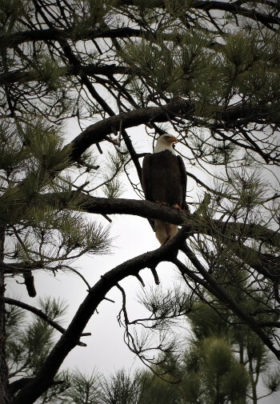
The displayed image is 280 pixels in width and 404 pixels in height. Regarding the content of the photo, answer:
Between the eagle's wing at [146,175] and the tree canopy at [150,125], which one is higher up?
the eagle's wing at [146,175]

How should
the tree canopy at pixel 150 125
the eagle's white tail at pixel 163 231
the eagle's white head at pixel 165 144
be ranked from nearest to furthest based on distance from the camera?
the tree canopy at pixel 150 125 → the eagle's white tail at pixel 163 231 → the eagle's white head at pixel 165 144

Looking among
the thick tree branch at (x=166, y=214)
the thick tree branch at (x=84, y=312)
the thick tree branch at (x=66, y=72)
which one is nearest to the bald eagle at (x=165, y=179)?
the thick tree branch at (x=66, y=72)

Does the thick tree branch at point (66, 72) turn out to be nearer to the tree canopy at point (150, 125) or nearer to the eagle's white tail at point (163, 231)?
the tree canopy at point (150, 125)

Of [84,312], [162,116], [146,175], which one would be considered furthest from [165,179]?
[84,312]

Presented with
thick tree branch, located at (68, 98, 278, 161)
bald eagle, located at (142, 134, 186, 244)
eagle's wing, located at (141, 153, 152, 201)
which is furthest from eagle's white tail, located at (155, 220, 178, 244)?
thick tree branch, located at (68, 98, 278, 161)

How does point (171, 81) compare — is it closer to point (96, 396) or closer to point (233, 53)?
point (233, 53)

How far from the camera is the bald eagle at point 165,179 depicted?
3.12 m

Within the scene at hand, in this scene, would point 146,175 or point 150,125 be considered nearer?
point 150,125

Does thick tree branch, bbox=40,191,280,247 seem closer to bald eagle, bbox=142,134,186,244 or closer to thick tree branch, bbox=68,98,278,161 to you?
thick tree branch, bbox=68,98,278,161

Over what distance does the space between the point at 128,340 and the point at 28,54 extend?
111cm

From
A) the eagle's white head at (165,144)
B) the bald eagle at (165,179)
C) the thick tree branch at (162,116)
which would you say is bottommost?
the thick tree branch at (162,116)

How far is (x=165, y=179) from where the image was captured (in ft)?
10.3

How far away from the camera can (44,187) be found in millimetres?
1408

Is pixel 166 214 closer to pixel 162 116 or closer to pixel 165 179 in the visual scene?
pixel 162 116
